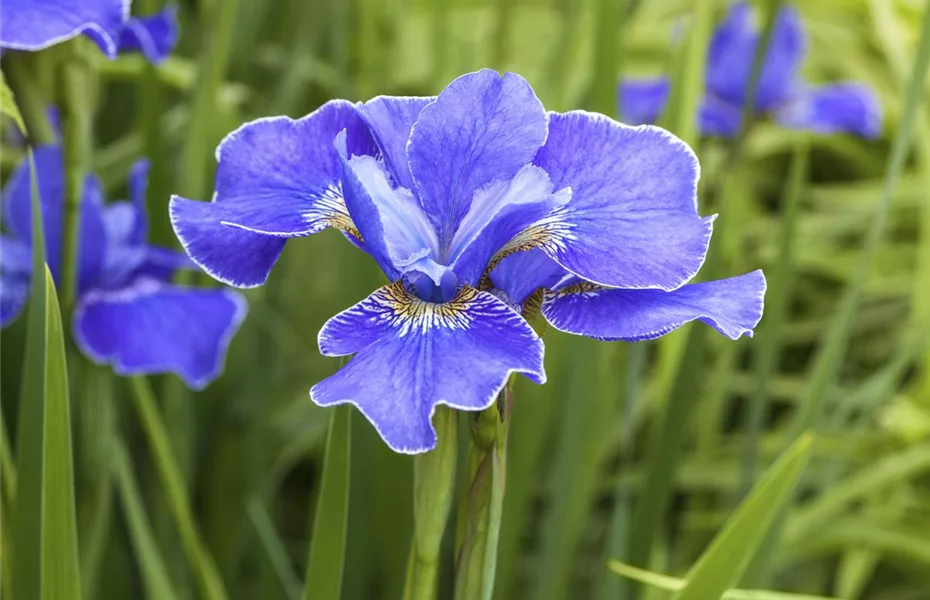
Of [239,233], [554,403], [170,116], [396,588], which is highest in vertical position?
[170,116]

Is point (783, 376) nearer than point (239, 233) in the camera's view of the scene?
No

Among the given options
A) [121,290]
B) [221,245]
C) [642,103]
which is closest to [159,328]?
[121,290]

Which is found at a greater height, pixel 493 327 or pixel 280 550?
pixel 493 327

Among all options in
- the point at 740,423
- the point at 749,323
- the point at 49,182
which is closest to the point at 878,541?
the point at 740,423

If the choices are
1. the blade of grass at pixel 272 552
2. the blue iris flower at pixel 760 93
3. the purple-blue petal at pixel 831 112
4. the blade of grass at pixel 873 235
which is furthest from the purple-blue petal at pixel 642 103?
the blade of grass at pixel 272 552

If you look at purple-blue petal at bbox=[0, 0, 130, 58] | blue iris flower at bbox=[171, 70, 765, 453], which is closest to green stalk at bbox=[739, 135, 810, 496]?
blue iris flower at bbox=[171, 70, 765, 453]

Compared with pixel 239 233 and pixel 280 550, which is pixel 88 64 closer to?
pixel 239 233

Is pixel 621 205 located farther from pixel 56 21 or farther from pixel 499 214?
pixel 56 21

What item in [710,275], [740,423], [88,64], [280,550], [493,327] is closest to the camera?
[493,327]
